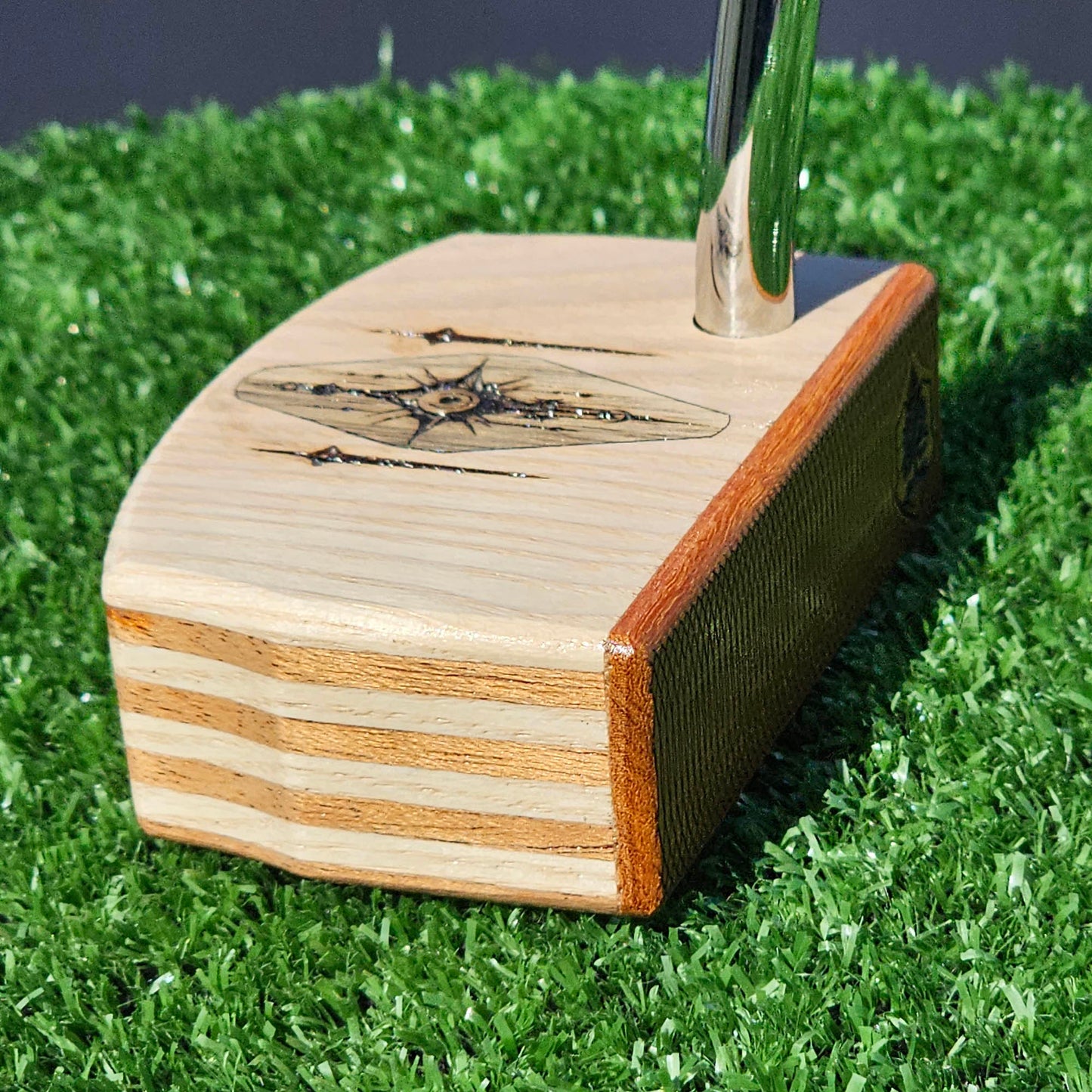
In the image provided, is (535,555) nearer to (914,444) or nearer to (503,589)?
(503,589)

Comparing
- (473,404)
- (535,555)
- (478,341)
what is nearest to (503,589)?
(535,555)

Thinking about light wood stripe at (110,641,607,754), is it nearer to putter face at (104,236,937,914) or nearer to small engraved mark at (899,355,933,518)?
putter face at (104,236,937,914)

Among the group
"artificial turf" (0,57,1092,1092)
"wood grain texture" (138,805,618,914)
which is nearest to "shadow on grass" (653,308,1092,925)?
"artificial turf" (0,57,1092,1092)

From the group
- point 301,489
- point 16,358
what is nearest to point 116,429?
point 16,358

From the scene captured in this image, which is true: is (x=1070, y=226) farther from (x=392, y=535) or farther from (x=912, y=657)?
(x=392, y=535)

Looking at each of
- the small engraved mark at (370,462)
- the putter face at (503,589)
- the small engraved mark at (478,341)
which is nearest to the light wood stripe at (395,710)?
the putter face at (503,589)

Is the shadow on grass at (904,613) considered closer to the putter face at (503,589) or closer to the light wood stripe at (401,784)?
the putter face at (503,589)
